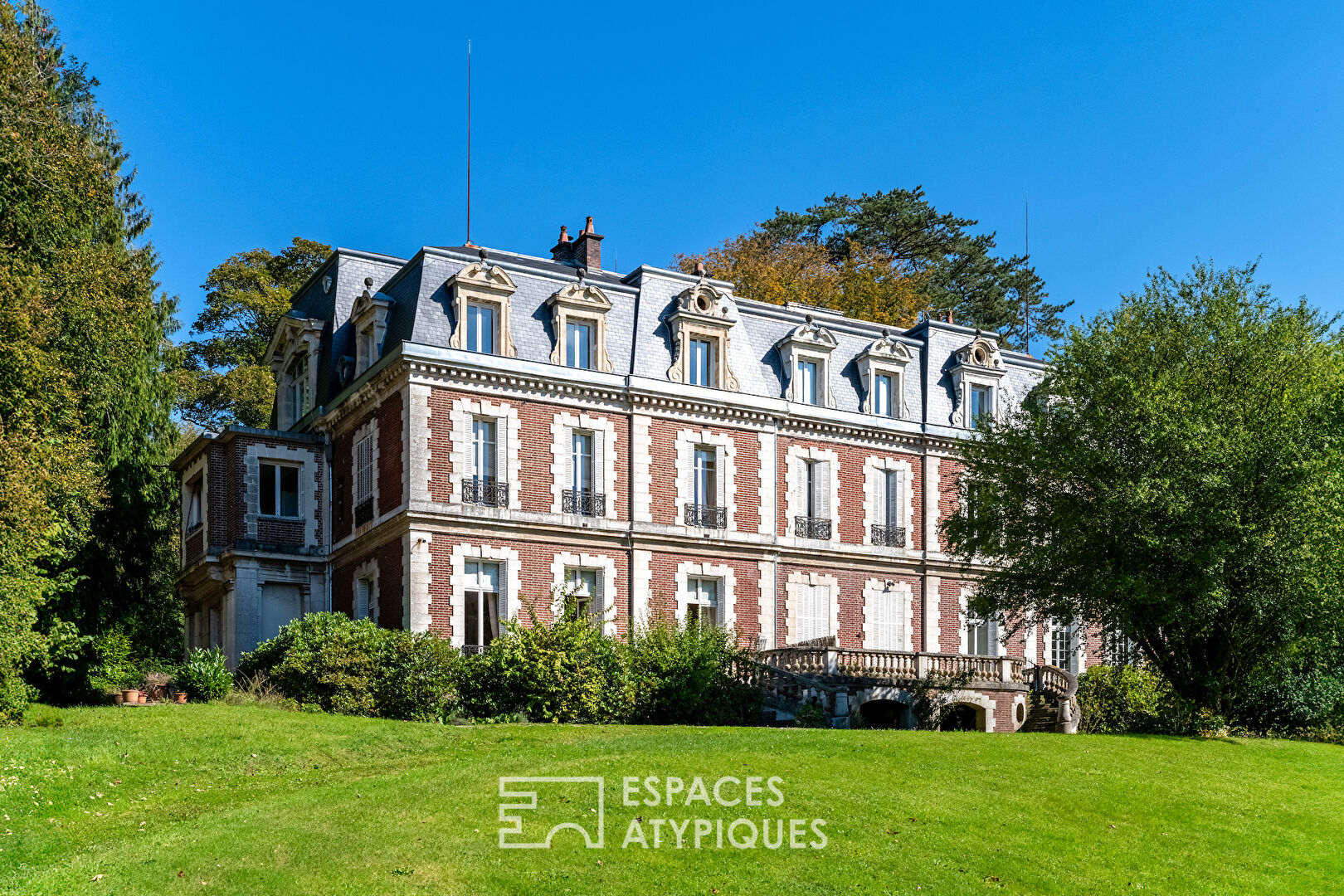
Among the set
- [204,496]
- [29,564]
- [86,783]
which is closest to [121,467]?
[204,496]

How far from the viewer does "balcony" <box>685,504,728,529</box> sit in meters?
35.4

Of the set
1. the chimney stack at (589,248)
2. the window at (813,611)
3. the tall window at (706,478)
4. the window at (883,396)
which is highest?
the chimney stack at (589,248)

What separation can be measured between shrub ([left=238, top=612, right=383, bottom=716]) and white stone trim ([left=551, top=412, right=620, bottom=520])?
19.9ft

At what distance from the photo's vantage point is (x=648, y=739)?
24344mm

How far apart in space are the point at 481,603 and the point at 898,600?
11485 millimetres

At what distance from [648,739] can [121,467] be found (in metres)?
15.4

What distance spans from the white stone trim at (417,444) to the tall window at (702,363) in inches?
272

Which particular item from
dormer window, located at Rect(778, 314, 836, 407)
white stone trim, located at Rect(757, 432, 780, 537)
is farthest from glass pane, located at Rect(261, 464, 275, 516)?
dormer window, located at Rect(778, 314, 836, 407)

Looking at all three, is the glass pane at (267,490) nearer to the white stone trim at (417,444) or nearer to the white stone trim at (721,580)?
the white stone trim at (417,444)

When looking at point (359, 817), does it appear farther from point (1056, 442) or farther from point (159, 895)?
point (1056, 442)

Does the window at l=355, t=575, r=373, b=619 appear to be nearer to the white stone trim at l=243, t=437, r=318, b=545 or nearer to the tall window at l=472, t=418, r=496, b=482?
the white stone trim at l=243, t=437, r=318, b=545

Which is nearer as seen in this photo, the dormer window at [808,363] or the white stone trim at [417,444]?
the white stone trim at [417,444]

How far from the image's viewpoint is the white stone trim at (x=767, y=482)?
120ft

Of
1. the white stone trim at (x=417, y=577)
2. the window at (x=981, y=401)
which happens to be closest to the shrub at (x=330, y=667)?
the white stone trim at (x=417, y=577)
